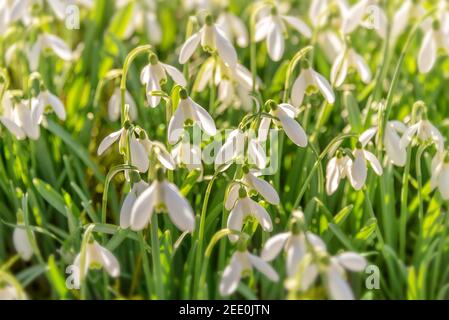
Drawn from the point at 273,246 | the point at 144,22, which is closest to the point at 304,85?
the point at 273,246

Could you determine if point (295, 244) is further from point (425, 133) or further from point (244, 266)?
point (425, 133)

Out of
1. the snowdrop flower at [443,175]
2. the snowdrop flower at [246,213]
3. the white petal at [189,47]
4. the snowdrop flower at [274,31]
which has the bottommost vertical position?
the snowdrop flower at [246,213]

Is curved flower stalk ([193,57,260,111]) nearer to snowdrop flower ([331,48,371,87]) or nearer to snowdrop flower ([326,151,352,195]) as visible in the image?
snowdrop flower ([331,48,371,87])

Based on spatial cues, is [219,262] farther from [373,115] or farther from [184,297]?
[373,115]

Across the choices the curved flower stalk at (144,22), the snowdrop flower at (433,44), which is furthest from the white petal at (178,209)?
the curved flower stalk at (144,22)

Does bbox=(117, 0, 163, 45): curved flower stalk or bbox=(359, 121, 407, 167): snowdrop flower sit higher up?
bbox=(117, 0, 163, 45): curved flower stalk

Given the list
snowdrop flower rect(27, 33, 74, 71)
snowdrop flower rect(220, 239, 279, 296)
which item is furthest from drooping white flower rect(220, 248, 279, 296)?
snowdrop flower rect(27, 33, 74, 71)

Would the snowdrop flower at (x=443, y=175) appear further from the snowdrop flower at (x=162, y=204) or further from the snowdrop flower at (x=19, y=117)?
the snowdrop flower at (x=19, y=117)
